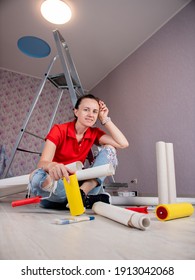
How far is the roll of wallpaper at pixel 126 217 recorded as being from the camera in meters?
0.66

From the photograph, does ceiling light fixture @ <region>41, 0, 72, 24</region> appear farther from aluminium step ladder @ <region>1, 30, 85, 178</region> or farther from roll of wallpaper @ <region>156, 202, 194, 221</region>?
roll of wallpaper @ <region>156, 202, 194, 221</region>

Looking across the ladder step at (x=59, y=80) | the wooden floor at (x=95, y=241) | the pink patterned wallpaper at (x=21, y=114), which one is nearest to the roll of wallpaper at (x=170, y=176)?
the wooden floor at (x=95, y=241)

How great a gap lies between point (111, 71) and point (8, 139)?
1.68m

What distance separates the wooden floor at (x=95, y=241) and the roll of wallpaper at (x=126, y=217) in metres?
0.02

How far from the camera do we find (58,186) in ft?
3.54

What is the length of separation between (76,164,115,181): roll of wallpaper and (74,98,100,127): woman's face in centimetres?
44

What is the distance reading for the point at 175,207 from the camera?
2.78ft

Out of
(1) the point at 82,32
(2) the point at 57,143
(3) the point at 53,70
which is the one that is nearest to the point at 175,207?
(2) the point at 57,143

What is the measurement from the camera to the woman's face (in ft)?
4.28

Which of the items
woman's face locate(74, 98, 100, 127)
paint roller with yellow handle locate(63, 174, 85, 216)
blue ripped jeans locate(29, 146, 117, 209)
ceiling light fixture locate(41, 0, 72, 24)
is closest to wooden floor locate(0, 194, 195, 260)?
paint roller with yellow handle locate(63, 174, 85, 216)

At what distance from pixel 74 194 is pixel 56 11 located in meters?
1.77

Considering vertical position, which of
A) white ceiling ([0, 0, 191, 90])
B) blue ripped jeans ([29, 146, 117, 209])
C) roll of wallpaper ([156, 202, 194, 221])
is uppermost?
white ceiling ([0, 0, 191, 90])

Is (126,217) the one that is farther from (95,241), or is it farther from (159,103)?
(159,103)
